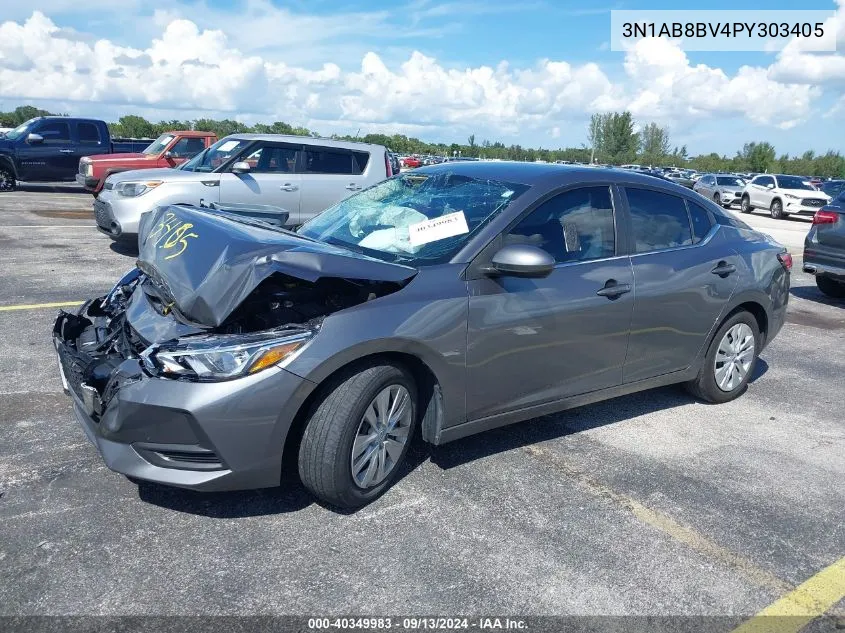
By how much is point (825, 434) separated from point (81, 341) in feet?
15.1

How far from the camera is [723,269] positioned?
4.99 metres

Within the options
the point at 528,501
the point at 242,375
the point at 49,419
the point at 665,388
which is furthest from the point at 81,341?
the point at 665,388

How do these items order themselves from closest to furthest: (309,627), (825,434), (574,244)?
1. (309,627)
2. (574,244)
3. (825,434)

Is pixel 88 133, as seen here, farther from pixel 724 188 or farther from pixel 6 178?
pixel 724 188

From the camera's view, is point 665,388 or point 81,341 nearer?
point 81,341

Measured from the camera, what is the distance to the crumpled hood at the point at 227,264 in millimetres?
3275

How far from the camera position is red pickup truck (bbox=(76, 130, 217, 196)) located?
15.5 metres

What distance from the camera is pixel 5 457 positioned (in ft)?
12.5

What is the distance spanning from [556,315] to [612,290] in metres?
0.49

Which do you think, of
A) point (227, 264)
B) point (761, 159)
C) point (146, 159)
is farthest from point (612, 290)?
point (761, 159)

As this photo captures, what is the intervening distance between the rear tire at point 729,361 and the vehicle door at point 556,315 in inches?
40.2

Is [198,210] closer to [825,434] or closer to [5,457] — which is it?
[5,457]

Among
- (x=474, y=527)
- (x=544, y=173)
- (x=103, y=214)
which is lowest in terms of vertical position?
(x=474, y=527)

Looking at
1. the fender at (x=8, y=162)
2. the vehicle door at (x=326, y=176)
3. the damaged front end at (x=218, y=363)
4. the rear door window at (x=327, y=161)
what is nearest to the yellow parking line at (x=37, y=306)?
the damaged front end at (x=218, y=363)
